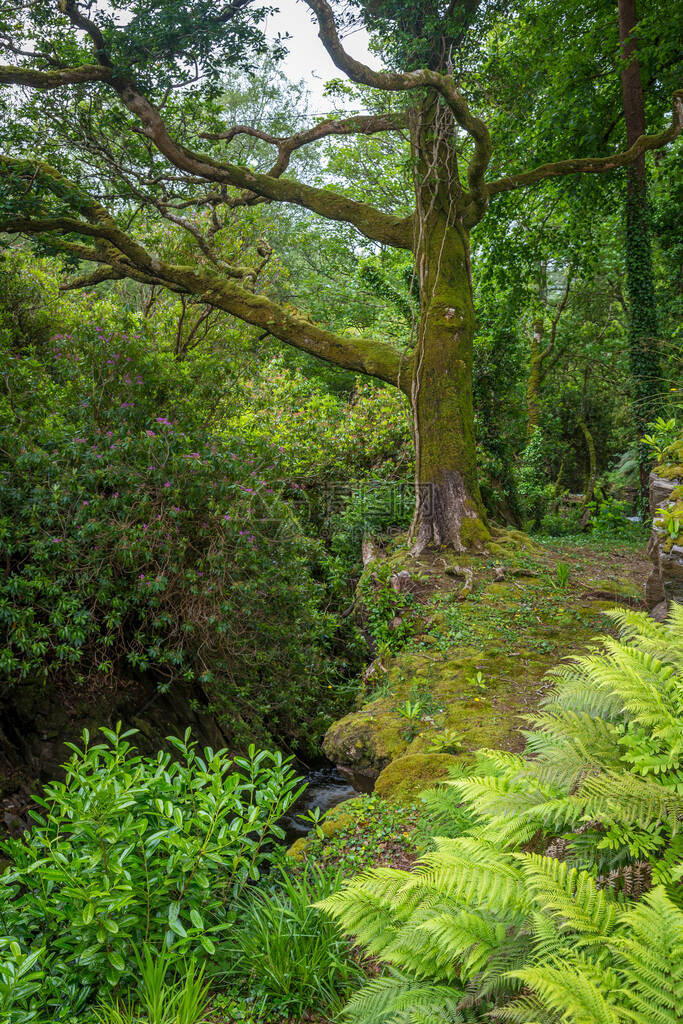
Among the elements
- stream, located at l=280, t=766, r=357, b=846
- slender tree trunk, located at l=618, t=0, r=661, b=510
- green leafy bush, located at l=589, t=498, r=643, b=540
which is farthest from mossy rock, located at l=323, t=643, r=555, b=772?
slender tree trunk, located at l=618, t=0, r=661, b=510

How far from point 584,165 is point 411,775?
859 centimetres

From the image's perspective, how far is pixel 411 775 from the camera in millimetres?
3988

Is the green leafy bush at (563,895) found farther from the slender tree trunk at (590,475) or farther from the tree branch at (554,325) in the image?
the tree branch at (554,325)

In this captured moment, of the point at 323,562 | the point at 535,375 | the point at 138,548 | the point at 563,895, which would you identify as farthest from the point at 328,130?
the point at 535,375

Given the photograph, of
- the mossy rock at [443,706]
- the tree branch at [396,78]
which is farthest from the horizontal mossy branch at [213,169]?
the mossy rock at [443,706]

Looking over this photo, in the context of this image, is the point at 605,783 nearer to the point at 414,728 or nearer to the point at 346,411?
the point at 414,728

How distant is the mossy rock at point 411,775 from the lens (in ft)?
12.6

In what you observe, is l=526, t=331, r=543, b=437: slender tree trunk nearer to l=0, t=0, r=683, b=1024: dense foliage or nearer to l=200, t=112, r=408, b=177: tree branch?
l=0, t=0, r=683, b=1024: dense foliage

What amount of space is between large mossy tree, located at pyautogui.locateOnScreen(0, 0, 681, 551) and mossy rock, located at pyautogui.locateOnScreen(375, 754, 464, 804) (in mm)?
4140

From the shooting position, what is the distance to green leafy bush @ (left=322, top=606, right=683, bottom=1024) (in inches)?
59.6

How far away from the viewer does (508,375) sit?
1184cm

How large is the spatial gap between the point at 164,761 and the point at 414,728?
2.12 m

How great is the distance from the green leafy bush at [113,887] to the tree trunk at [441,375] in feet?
18.4

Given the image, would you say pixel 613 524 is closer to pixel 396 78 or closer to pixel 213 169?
pixel 396 78
